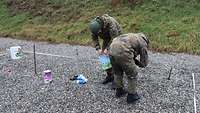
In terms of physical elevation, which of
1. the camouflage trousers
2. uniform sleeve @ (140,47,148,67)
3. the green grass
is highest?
uniform sleeve @ (140,47,148,67)

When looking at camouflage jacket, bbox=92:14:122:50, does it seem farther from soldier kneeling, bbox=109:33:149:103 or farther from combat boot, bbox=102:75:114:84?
combat boot, bbox=102:75:114:84

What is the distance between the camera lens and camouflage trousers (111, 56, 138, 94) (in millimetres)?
8297

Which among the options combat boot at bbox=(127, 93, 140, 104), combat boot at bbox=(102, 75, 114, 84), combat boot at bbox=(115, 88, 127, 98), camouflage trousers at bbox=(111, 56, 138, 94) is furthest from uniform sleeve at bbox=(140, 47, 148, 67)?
combat boot at bbox=(102, 75, 114, 84)

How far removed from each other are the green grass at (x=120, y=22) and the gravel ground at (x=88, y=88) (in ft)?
6.27

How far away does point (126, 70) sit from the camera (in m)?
8.41

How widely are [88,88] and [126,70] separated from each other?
1551 millimetres

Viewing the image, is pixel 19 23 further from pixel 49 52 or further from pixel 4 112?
pixel 4 112

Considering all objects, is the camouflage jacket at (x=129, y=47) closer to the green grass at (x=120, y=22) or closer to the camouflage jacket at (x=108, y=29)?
the camouflage jacket at (x=108, y=29)

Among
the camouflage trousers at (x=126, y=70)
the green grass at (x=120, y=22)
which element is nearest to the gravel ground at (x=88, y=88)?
the camouflage trousers at (x=126, y=70)

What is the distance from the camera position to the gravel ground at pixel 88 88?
8492 mm

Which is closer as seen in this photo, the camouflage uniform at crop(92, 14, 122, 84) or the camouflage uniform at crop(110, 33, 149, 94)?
the camouflage uniform at crop(110, 33, 149, 94)

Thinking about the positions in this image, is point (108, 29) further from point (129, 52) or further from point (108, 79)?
point (108, 79)

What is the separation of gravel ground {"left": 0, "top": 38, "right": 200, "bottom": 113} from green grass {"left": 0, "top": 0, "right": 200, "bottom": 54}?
6.27 ft

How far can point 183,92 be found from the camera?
358 inches
